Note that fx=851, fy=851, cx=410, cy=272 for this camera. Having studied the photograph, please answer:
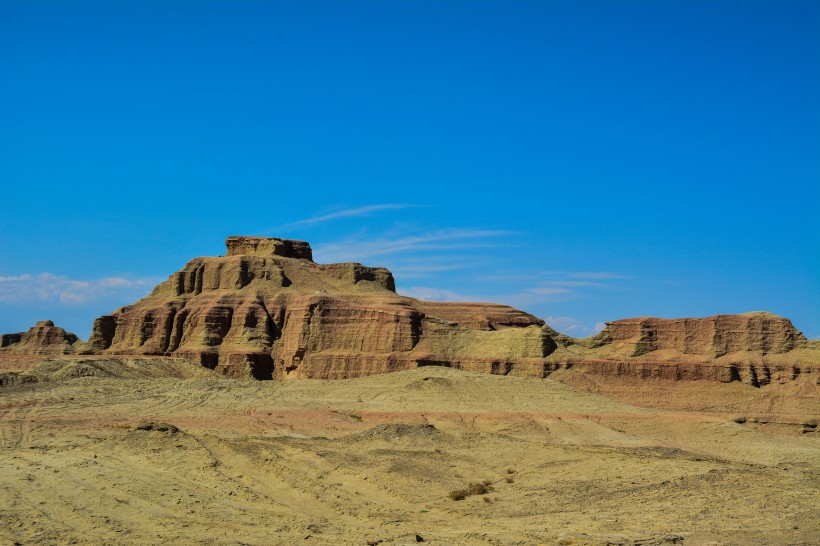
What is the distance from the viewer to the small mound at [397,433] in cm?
3528

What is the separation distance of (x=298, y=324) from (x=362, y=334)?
21.7 ft

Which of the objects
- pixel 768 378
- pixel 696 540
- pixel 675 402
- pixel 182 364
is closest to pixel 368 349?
pixel 182 364

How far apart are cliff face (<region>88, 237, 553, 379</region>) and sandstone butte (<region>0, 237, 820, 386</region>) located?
0.11 m

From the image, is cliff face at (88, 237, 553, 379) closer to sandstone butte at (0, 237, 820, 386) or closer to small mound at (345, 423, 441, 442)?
sandstone butte at (0, 237, 820, 386)

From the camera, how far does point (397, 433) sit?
3559 cm

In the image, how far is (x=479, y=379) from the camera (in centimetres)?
5553

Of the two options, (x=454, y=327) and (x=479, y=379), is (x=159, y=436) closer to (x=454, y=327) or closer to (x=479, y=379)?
(x=479, y=379)

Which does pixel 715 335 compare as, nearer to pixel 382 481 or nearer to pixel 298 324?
pixel 298 324

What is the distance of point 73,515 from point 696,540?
43.8 ft

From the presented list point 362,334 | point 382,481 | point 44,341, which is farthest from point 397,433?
point 44,341

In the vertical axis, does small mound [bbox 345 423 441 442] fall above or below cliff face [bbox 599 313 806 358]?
below

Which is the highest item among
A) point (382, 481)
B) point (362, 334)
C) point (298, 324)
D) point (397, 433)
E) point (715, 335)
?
point (298, 324)

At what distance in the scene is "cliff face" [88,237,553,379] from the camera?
68938mm

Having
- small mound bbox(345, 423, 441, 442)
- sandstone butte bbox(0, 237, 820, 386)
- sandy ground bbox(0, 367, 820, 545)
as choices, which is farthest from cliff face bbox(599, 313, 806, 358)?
small mound bbox(345, 423, 441, 442)
